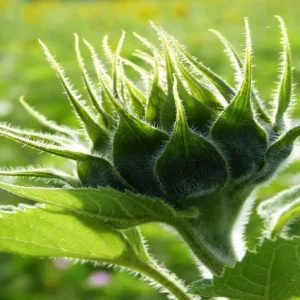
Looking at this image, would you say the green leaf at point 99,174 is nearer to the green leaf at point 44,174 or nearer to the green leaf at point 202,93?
the green leaf at point 44,174

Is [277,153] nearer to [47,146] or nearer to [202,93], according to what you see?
[202,93]

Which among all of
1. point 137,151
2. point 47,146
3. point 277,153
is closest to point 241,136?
point 277,153

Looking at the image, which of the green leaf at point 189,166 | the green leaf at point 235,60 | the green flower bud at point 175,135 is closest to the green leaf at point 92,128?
the green flower bud at point 175,135

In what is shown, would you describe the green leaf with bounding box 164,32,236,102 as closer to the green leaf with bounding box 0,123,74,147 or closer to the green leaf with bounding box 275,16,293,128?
the green leaf with bounding box 275,16,293,128

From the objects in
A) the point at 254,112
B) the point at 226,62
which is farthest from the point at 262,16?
the point at 254,112

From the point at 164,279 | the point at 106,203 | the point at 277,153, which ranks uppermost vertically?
the point at 277,153

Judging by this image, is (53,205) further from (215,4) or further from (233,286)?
(215,4)
